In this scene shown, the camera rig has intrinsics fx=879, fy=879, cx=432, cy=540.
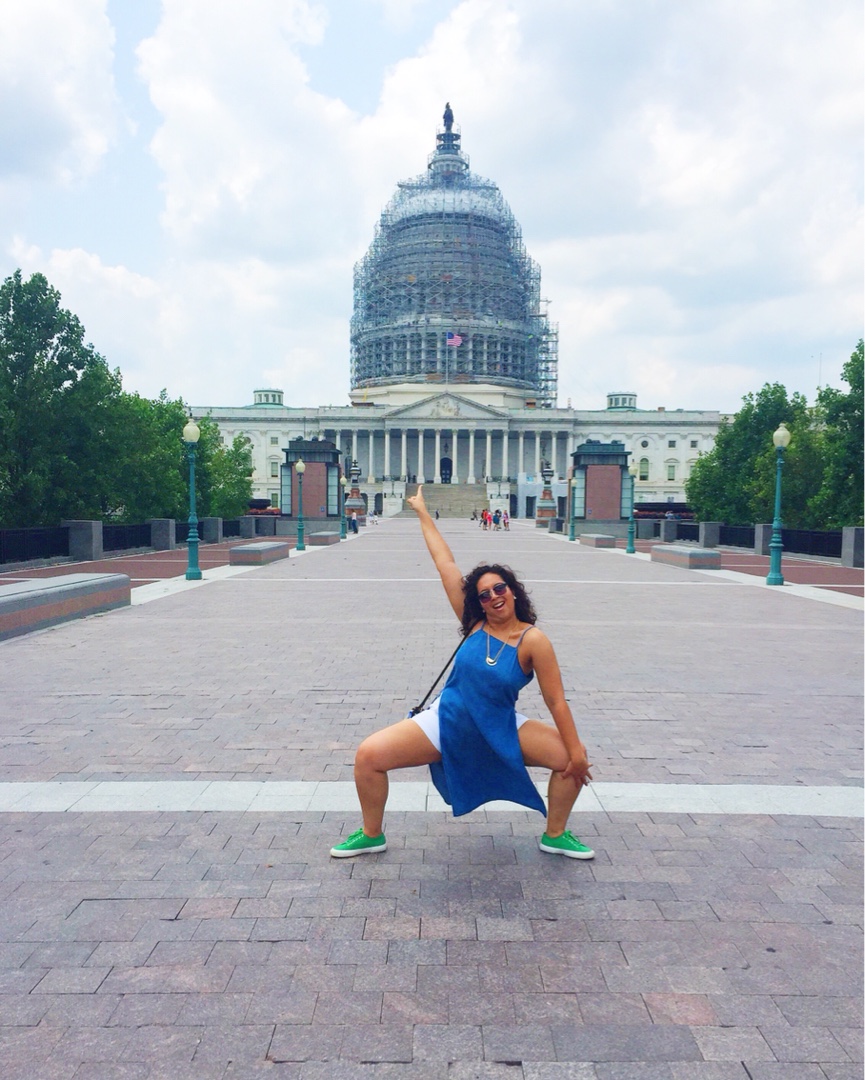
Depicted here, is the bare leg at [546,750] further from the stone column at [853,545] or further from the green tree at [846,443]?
the green tree at [846,443]

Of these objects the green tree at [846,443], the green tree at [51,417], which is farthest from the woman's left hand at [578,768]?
the green tree at [846,443]

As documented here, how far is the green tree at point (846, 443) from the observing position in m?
34.1

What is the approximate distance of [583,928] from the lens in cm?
418

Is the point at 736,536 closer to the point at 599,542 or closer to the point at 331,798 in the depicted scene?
the point at 599,542

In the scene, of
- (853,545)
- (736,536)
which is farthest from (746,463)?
(853,545)

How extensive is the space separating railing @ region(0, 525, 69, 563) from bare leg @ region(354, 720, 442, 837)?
863 inches

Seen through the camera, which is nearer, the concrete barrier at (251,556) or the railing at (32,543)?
the railing at (32,543)

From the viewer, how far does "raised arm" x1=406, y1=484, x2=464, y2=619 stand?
4.87 m

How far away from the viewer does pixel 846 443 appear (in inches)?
1342

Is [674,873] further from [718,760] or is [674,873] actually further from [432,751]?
[718,760]

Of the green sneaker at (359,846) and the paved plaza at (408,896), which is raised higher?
the green sneaker at (359,846)

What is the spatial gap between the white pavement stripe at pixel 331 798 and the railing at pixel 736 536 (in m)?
Result: 34.3

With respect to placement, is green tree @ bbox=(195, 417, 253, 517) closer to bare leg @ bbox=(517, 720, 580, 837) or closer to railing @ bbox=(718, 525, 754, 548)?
railing @ bbox=(718, 525, 754, 548)

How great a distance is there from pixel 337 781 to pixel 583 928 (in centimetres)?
252
